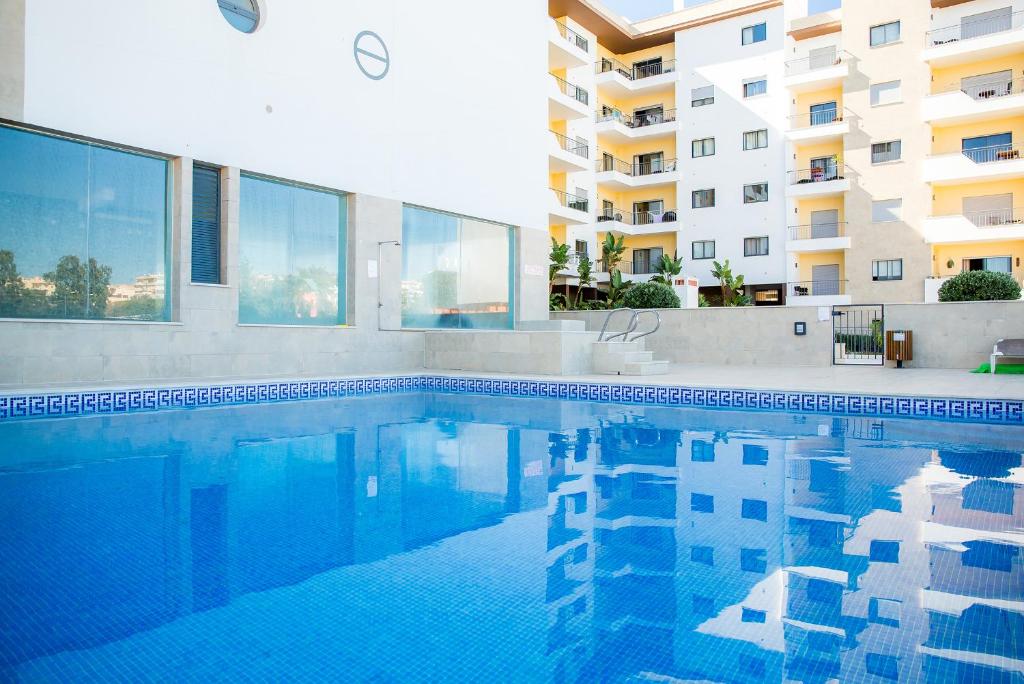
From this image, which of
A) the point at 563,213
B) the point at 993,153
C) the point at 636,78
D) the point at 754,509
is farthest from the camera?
the point at 636,78

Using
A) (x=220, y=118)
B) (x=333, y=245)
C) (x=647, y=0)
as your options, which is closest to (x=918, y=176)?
(x=647, y=0)

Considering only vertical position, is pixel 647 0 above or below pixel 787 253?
above

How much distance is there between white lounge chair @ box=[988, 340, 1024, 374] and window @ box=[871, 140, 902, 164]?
18230 millimetres

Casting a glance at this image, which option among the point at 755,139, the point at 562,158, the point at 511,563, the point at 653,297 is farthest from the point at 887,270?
the point at 511,563

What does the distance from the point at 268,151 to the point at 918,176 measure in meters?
25.8

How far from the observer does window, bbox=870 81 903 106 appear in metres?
27.6

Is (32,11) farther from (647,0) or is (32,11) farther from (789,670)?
(647,0)

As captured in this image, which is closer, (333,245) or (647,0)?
(333,245)

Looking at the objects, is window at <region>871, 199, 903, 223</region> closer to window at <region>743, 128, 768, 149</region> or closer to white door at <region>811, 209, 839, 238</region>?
white door at <region>811, 209, 839, 238</region>

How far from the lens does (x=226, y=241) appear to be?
10867mm

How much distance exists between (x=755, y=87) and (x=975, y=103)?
883 cm

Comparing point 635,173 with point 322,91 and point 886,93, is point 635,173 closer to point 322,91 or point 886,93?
point 886,93

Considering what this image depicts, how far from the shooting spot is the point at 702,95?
107 ft

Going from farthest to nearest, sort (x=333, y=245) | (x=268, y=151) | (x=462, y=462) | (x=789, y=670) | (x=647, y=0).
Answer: (x=647, y=0), (x=333, y=245), (x=268, y=151), (x=462, y=462), (x=789, y=670)
